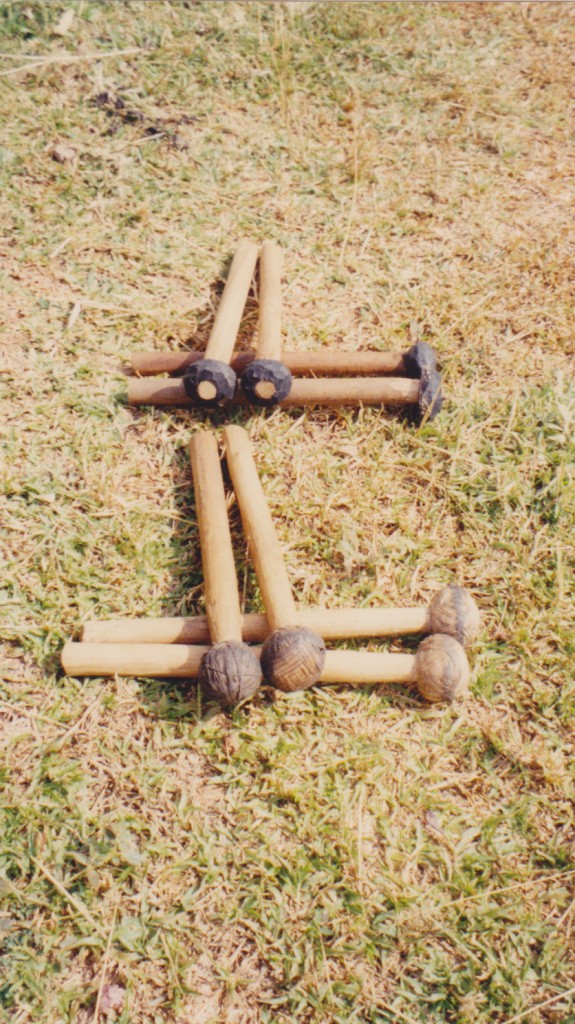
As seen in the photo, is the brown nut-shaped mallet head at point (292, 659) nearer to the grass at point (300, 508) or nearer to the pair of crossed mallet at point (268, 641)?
the pair of crossed mallet at point (268, 641)

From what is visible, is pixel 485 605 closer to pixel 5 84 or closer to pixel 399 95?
pixel 399 95

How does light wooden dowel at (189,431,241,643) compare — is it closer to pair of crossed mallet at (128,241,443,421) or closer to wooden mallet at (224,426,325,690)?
wooden mallet at (224,426,325,690)

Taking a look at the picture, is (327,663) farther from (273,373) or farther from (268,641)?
(273,373)

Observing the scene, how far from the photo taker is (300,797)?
245 cm

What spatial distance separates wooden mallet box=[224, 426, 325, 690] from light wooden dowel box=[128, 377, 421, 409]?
34 centimetres

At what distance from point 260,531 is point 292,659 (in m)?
0.56

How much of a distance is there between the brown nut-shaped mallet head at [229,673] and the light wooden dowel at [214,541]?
0.08 meters

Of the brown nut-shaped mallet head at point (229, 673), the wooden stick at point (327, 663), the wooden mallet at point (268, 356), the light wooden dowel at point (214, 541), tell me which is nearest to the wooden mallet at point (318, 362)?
the wooden mallet at point (268, 356)

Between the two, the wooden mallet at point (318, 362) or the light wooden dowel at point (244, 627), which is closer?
the light wooden dowel at point (244, 627)

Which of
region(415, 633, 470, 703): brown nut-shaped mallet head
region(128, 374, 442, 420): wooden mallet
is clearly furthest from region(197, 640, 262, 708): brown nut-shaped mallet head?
region(128, 374, 442, 420): wooden mallet

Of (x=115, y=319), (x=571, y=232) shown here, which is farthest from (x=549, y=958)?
(x=571, y=232)

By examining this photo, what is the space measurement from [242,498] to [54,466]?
2.82 feet

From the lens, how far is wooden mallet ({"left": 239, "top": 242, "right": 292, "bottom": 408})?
317cm

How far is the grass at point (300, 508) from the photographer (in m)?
2.24
